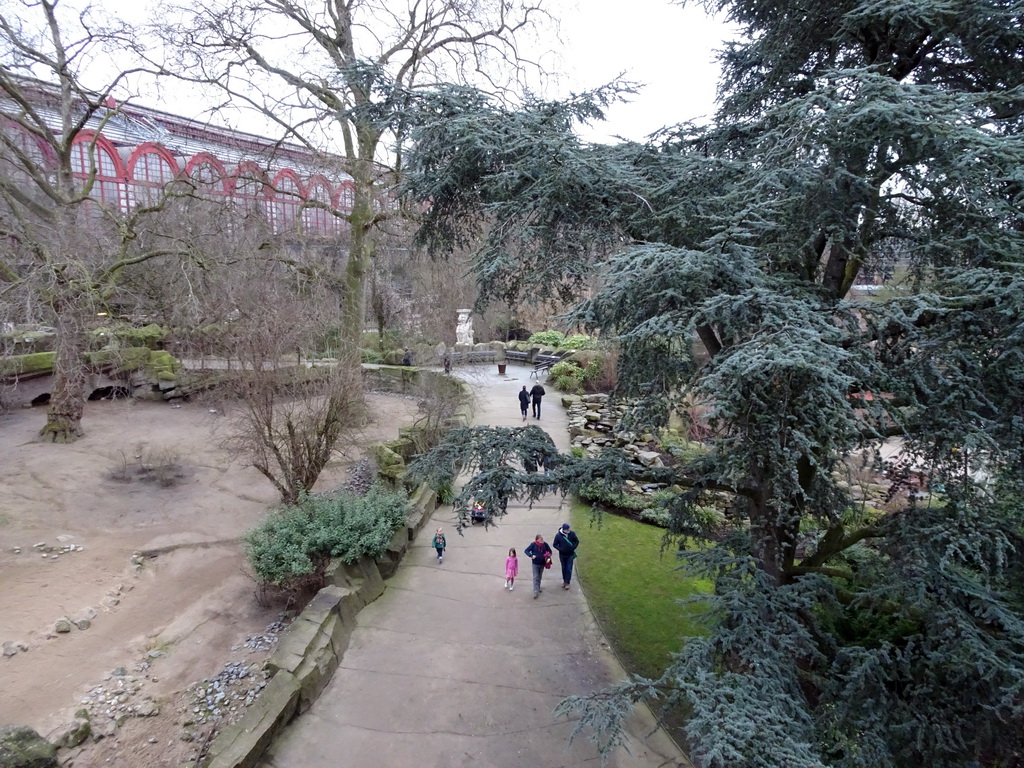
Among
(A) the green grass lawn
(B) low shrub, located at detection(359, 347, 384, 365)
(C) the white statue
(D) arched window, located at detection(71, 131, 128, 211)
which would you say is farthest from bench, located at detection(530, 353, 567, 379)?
(D) arched window, located at detection(71, 131, 128, 211)

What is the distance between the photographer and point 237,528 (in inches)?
438

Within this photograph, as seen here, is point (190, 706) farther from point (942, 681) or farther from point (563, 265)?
point (942, 681)

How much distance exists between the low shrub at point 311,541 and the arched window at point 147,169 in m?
15.2

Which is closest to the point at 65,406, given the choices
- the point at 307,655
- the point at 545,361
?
the point at 307,655

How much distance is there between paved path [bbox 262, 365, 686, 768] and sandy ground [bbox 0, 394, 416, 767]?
1.49 meters

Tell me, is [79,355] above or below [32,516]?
above

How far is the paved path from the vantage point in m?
5.38

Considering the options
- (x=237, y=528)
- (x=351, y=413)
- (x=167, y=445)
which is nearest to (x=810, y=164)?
(x=351, y=413)

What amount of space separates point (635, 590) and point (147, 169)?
23598 millimetres

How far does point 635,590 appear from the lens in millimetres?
8656

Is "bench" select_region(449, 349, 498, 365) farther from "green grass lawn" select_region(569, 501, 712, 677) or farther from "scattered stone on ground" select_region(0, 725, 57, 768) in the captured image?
"scattered stone on ground" select_region(0, 725, 57, 768)

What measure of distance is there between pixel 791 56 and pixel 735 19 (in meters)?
1.11

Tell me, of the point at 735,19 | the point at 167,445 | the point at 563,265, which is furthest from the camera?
the point at 167,445

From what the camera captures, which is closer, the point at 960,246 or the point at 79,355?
the point at 960,246
